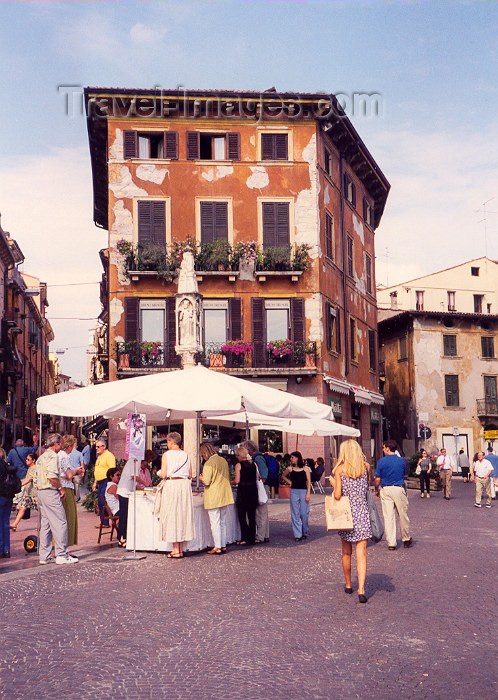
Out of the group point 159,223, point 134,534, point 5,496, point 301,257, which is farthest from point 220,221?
point 134,534

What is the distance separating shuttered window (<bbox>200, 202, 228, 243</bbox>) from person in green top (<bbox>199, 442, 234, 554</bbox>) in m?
20.0

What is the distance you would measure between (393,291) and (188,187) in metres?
31.3

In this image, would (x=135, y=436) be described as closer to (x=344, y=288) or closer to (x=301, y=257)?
(x=301, y=257)

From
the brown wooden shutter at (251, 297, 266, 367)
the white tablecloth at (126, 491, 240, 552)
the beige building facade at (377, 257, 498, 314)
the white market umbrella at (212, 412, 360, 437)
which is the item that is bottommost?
the white tablecloth at (126, 491, 240, 552)

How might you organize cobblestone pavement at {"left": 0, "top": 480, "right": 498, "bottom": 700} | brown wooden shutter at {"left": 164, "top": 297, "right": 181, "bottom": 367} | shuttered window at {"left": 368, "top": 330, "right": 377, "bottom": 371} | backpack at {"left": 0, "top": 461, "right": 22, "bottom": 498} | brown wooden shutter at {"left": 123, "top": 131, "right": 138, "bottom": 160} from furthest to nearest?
shuttered window at {"left": 368, "top": 330, "right": 377, "bottom": 371} → brown wooden shutter at {"left": 123, "top": 131, "right": 138, "bottom": 160} → brown wooden shutter at {"left": 164, "top": 297, "right": 181, "bottom": 367} → backpack at {"left": 0, "top": 461, "right": 22, "bottom": 498} → cobblestone pavement at {"left": 0, "top": 480, "right": 498, "bottom": 700}

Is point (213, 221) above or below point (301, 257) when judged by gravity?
above

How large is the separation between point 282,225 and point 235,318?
3786 mm

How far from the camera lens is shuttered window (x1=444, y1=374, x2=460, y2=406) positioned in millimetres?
54050

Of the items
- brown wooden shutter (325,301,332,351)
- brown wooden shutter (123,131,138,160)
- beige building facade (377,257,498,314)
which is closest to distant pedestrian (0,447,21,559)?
brown wooden shutter (325,301,332,351)

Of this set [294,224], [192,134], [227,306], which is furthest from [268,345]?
[192,134]

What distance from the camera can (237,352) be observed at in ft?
106

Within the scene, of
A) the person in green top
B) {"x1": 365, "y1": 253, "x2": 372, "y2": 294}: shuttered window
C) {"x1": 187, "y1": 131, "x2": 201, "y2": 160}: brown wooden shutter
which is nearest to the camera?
the person in green top

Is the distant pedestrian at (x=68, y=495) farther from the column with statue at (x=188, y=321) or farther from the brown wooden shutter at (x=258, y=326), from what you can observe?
the brown wooden shutter at (x=258, y=326)

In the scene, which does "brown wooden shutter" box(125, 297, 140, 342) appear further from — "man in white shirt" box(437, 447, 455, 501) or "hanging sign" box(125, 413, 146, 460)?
"hanging sign" box(125, 413, 146, 460)
